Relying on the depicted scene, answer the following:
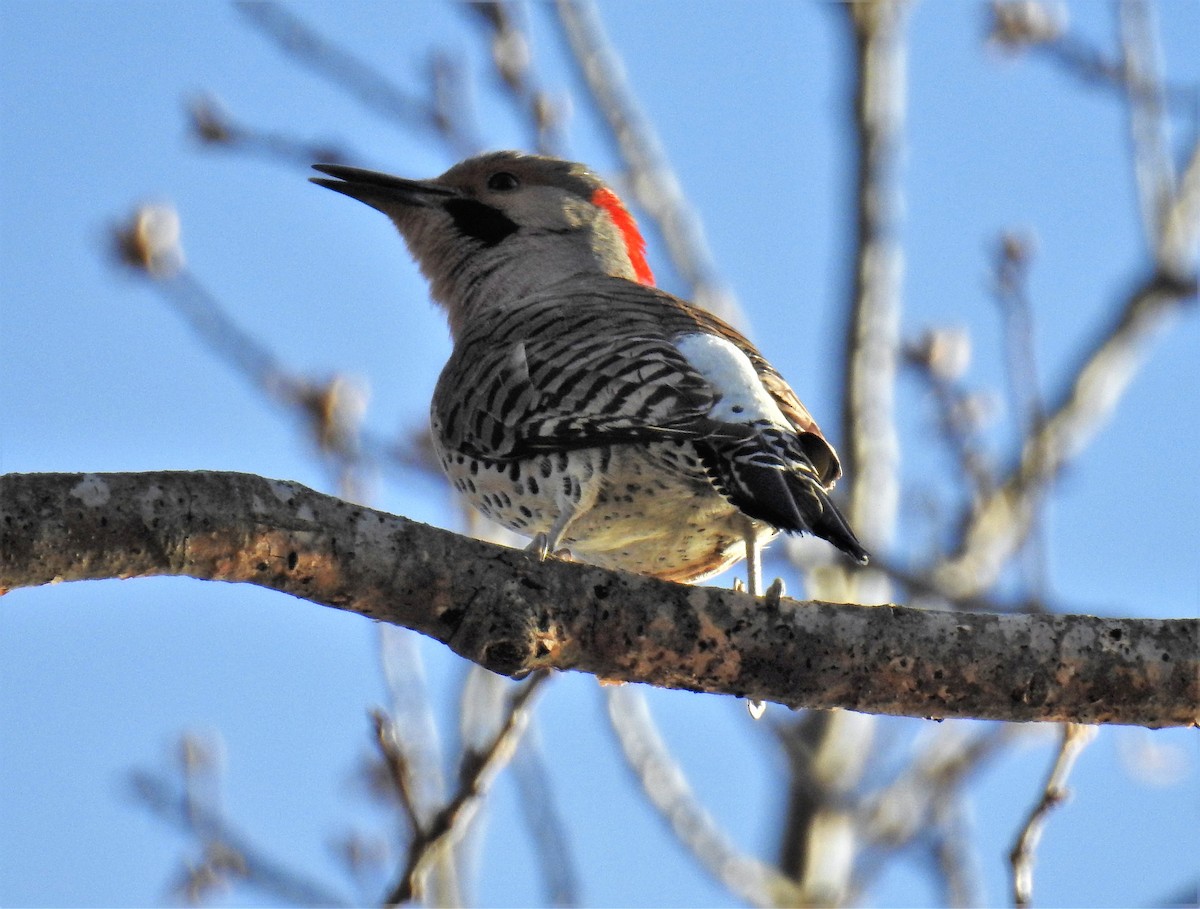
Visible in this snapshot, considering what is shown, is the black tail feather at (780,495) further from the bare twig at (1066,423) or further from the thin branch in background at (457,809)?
the bare twig at (1066,423)

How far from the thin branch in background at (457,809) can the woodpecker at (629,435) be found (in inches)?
24.4

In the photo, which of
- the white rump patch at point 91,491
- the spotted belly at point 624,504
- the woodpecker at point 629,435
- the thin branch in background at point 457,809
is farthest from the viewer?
the spotted belly at point 624,504

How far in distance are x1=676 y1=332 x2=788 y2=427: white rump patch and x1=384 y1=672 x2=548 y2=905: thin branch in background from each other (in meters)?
1.15

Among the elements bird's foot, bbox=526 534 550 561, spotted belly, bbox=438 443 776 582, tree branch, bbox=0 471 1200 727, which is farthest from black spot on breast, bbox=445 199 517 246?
tree branch, bbox=0 471 1200 727

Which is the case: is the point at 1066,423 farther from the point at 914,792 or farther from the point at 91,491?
the point at 91,491

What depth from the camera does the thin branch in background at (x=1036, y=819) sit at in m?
3.62

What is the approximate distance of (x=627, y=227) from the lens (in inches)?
294

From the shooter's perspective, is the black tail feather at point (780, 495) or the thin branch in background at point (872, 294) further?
the thin branch in background at point (872, 294)

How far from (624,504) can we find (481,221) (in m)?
2.73

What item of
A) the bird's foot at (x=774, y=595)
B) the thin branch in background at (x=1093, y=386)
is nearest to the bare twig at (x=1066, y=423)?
the thin branch in background at (x=1093, y=386)

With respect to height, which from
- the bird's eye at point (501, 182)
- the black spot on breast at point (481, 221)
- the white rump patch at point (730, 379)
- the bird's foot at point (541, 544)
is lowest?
the bird's foot at point (541, 544)

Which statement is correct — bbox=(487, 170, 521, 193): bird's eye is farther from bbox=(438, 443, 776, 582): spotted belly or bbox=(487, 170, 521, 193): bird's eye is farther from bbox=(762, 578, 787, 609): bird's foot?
bbox=(762, 578, 787, 609): bird's foot

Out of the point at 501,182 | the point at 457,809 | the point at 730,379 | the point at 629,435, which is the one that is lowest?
the point at 457,809

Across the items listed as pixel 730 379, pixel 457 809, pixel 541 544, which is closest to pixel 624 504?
pixel 541 544
